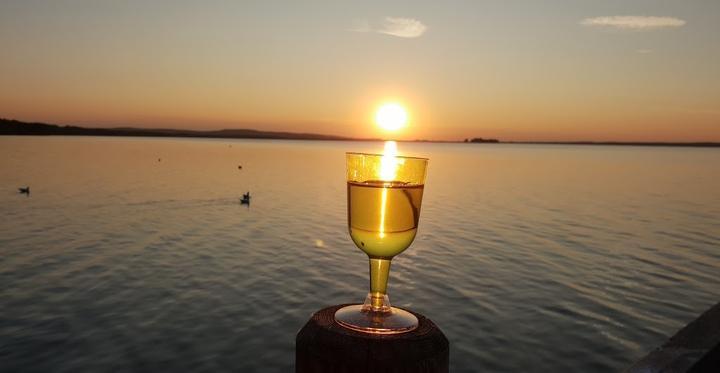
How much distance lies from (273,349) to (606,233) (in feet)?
87.0

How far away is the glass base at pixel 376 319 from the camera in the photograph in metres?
1.57

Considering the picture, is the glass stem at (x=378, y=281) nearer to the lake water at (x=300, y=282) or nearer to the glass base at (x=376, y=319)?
the glass base at (x=376, y=319)

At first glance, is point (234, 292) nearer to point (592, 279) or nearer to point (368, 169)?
point (592, 279)

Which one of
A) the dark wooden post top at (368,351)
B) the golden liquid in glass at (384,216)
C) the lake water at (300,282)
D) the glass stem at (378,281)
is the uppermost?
the golden liquid in glass at (384,216)

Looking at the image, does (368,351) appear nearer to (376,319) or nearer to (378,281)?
(376,319)

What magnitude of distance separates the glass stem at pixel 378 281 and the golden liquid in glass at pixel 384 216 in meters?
0.03

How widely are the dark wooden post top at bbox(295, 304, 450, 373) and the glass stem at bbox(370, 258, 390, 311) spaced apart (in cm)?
29

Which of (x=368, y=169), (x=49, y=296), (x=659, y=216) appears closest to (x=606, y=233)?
(x=659, y=216)

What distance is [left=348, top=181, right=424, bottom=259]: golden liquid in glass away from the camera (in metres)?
1.94

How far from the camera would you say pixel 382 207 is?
196 cm

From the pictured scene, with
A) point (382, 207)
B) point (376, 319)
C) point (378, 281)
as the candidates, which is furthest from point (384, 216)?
point (376, 319)

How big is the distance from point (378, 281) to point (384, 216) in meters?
0.24

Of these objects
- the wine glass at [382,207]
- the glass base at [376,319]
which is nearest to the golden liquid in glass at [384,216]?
the wine glass at [382,207]

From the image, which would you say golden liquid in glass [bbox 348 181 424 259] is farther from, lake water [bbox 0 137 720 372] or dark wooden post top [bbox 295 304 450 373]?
lake water [bbox 0 137 720 372]
